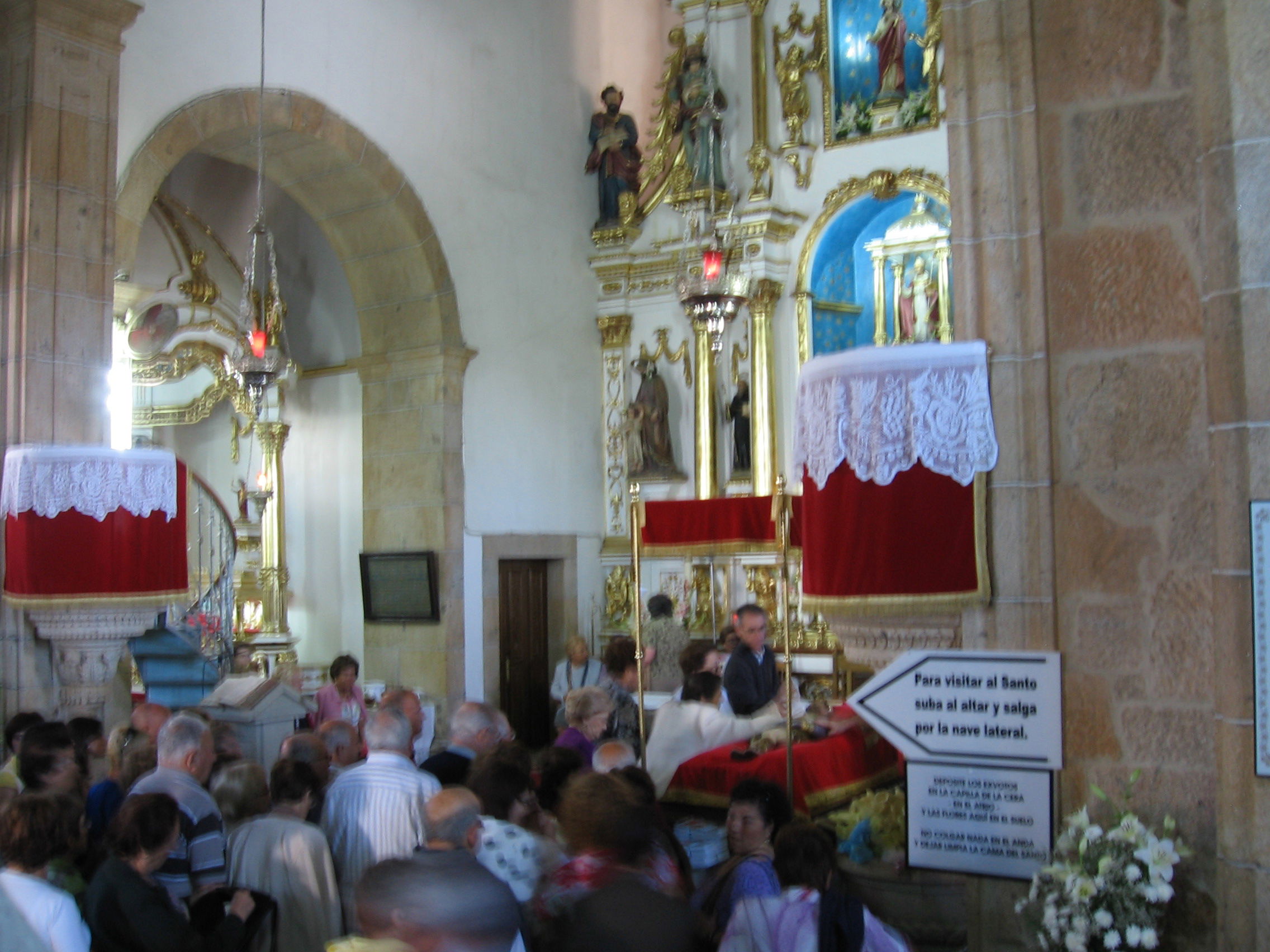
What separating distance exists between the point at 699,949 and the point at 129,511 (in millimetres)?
3919

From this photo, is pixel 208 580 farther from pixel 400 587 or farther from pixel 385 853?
pixel 385 853

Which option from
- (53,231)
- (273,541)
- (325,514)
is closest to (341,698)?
(53,231)

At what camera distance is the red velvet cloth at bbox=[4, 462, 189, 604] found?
237 inches

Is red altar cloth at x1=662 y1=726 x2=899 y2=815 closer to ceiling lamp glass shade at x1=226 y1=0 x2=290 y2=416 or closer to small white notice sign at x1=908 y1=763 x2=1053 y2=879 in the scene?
small white notice sign at x1=908 y1=763 x2=1053 y2=879

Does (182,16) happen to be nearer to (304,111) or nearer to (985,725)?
(304,111)

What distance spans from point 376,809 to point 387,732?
252 mm

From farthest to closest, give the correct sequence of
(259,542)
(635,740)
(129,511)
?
(259,542), (635,740), (129,511)

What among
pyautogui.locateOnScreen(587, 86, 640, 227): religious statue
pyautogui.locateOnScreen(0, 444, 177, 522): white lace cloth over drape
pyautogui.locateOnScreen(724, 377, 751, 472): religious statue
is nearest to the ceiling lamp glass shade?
pyautogui.locateOnScreen(0, 444, 177, 522): white lace cloth over drape

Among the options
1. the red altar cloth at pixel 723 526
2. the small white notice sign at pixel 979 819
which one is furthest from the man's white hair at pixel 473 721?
the red altar cloth at pixel 723 526

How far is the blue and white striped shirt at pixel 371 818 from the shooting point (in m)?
4.00

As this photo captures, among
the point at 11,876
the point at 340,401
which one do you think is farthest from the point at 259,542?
the point at 11,876

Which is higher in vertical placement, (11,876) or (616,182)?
(616,182)

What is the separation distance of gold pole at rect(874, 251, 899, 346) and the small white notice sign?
8214 mm

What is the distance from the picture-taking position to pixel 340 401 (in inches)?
472
